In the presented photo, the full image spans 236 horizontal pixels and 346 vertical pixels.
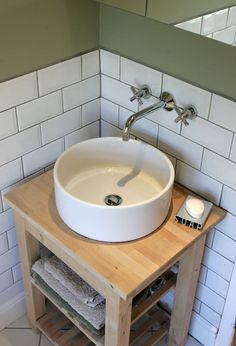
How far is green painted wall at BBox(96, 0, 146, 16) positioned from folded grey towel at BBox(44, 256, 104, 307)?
0.89 m

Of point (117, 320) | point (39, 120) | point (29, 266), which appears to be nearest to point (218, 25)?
point (39, 120)

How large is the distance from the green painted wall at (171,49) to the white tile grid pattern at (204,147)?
35mm

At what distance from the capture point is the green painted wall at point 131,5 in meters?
1.49

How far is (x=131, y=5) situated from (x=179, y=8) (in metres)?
0.17

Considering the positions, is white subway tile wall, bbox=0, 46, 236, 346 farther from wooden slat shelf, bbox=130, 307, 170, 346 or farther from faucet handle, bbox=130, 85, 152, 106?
wooden slat shelf, bbox=130, 307, 170, 346

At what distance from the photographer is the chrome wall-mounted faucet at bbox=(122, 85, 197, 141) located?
146cm

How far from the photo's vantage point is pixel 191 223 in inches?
58.6

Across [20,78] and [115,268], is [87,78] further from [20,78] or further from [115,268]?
[115,268]

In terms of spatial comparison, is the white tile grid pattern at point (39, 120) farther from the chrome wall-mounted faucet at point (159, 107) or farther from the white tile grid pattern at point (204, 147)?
the chrome wall-mounted faucet at point (159, 107)

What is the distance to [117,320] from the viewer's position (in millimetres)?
1407

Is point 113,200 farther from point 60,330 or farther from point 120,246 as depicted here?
point 60,330

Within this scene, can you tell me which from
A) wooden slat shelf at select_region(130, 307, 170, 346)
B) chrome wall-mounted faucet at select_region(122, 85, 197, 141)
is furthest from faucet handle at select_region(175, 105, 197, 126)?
wooden slat shelf at select_region(130, 307, 170, 346)

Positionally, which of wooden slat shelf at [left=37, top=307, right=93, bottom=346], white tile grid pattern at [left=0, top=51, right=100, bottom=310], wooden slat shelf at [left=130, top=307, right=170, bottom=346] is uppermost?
white tile grid pattern at [left=0, top=51, right=100, bottom=310]

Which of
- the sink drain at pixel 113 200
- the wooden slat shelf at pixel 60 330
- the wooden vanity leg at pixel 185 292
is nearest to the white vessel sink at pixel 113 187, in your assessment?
the sink drain at pixel 113 200
